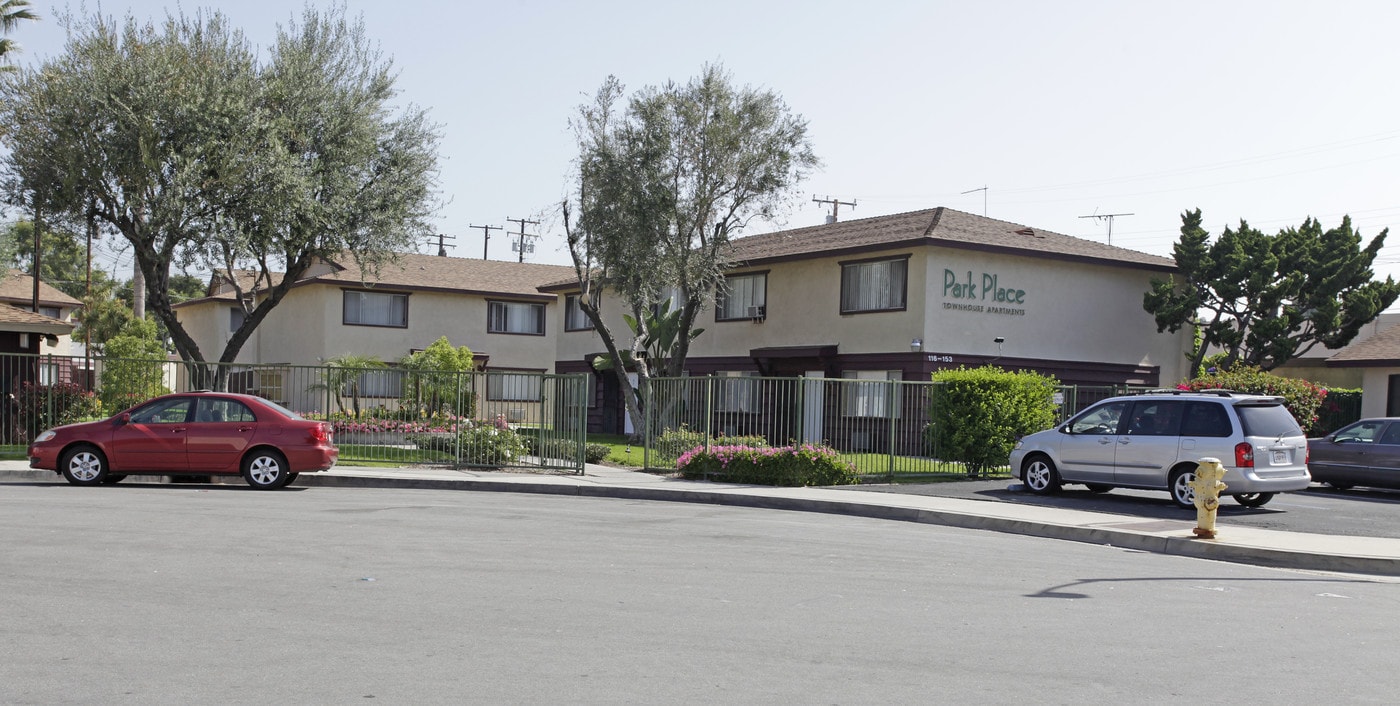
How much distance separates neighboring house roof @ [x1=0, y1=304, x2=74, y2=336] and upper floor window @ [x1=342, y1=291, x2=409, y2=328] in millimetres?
17016

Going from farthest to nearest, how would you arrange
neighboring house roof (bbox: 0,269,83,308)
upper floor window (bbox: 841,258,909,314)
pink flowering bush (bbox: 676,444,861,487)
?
neighboring house roof (bbox: 0,269,83,308), upper floor window (bbox: 841,258,909,314), pink flowering bush (bbox: 676,444,861,487)

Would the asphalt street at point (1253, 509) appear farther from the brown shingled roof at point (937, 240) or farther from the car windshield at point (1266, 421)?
the brown shingled roof at point (937, 240)

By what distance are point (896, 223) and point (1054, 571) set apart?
72.3ft

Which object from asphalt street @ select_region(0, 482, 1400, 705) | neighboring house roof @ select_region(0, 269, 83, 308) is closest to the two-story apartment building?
asphalt street @ select_region(0, 482, 1400, 705)

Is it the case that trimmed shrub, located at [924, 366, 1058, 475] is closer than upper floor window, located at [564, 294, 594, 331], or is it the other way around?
trimmed shrub, located at [924, 366, 1058, 475]

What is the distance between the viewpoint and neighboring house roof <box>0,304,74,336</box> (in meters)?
26.6

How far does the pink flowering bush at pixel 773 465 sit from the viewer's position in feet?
70.2

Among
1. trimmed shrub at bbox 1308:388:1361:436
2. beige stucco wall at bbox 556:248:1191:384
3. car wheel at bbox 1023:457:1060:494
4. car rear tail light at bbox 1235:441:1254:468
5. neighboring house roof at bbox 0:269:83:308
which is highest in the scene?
neighboring house roof at bbox 0:269:83:308

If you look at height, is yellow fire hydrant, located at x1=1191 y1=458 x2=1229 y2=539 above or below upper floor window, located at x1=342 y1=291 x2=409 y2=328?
below

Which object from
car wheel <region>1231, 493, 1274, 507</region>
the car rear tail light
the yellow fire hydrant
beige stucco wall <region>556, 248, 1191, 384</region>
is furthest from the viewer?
beige stucco wall <region>556, 248, 1191, 384</region>

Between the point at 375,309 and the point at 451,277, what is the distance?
3.61 meters

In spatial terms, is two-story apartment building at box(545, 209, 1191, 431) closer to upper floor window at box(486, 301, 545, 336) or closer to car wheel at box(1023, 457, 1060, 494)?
car wheel at box(1023, 457, 1060, 494)

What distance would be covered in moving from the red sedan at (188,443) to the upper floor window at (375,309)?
26.3 metres

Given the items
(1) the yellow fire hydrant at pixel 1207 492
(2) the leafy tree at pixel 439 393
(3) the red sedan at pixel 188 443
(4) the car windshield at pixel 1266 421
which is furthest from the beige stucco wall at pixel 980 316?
(3) the red sedan at pixel 188 443
